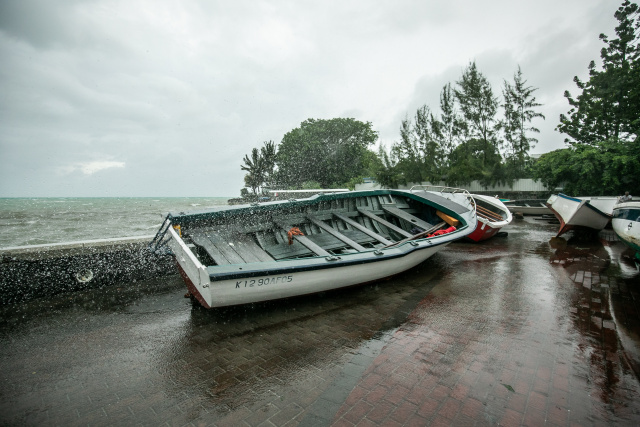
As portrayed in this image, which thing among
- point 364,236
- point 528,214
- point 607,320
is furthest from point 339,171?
point 607,320

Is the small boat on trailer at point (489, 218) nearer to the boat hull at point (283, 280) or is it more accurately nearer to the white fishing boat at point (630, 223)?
the white fishing boat at point (630, 223)

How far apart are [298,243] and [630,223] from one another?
23.6ft

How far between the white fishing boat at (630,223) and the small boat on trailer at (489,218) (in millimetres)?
2831

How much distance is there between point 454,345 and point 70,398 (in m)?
3.69

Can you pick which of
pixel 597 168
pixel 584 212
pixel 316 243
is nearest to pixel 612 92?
pixel 597 168

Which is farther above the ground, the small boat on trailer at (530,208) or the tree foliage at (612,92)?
the tree foliage at (612,92)

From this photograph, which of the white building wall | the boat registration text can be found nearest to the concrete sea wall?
the boat registration text

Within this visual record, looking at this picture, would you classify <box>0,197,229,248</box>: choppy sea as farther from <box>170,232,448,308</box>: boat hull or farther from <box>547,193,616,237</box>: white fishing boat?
<box>547,193,616,237</box>: white fishing boat

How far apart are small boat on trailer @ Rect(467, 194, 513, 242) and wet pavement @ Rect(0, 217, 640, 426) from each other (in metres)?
4.11

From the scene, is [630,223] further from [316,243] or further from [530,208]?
[530,208]

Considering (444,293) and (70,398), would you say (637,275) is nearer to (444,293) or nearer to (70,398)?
(444,293)

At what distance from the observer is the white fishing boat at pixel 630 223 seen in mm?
6066

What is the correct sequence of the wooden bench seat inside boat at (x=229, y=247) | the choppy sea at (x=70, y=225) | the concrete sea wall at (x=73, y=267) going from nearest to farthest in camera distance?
the concrete sea wall at (x=73, y=267) → the wooden bench seat inside boat at (x=229, y=247) → the choppy sea at (x=70, y=225)

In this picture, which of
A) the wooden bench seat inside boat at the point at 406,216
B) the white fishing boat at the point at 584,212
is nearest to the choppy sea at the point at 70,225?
the wooden bench seat inside boat at the point at 406,216
